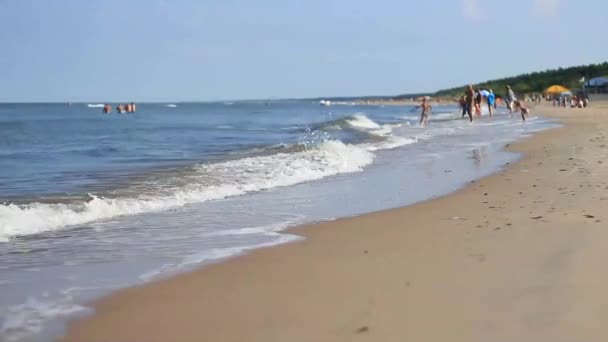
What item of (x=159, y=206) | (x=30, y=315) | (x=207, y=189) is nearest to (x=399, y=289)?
(x=30, y=315)

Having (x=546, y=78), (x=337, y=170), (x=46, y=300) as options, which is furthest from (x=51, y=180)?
(x=546, y=78)

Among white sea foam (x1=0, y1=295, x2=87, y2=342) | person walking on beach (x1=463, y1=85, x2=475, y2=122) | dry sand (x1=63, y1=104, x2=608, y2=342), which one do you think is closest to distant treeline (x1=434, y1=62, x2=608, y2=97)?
person walking on beach (x1=463, y1=85, x2=475, y2=122)

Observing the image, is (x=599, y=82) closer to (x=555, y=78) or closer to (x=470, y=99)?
(x=555, y=78)

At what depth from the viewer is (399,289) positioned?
453 cm

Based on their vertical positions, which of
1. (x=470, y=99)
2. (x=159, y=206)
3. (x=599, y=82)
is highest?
(x=599, y=82)

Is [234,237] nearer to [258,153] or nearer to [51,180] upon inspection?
[51,180]

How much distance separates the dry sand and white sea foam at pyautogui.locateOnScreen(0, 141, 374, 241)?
2969mm

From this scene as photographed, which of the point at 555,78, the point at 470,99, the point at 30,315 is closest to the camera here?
the point at 30,315

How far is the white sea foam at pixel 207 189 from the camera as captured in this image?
8.00m

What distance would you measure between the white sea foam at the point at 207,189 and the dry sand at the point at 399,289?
297 centimetres

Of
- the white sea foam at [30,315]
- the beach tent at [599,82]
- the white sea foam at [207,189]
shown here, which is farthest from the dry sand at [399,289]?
the beach tent at [599,82]

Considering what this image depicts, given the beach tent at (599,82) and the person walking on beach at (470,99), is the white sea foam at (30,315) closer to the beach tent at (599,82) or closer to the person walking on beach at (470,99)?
the person walking on beach at (470,99)

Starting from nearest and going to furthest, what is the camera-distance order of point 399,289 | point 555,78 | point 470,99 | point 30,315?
point 30,315, point 399,289, point 470,99, point 555,78

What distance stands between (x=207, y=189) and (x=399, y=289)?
21.4 ft
